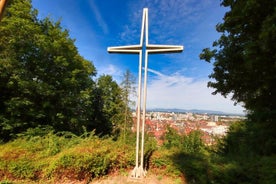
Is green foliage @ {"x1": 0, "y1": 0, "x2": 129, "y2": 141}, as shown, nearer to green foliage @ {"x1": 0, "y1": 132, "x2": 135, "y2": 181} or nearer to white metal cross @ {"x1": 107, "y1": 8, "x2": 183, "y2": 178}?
green foliage @ {"x1": 0, "y1": 132, "x2": 135, "y2": 181}

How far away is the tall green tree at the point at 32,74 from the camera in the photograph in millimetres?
8023

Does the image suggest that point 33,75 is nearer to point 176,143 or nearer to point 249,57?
point 176,143

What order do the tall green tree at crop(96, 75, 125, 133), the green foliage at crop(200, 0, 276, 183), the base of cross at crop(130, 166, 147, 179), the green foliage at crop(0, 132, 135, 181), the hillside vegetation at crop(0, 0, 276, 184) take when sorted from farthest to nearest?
the tall green tree at crop(96, 75, 125, 133) < the base of cross at crop(130, 166, 147, 179) < the green foliage at crop(0, 132, 135, 181) < the hillside vegetation at crop(0, 0, 276, 184) < the green foliage at crop(200, 0, 276, 183)

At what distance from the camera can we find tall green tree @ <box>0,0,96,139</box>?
8023 millimetres

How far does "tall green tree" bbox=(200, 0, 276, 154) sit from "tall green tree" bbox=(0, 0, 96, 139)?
8319 mm

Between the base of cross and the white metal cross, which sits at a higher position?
the white metal cross

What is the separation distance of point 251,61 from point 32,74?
995 centimetres

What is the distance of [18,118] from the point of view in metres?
8.60

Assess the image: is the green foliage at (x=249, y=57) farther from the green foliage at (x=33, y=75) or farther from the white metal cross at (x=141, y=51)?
the green foliage at (x=33, y=75)

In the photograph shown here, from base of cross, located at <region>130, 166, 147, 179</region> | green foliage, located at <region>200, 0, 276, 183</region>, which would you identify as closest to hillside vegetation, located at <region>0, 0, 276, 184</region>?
green foliage, located at <region>200, 0, 276, 183</region>

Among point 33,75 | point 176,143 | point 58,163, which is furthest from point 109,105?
point 58,163

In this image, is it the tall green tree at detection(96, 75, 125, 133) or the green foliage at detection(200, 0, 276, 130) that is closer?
the green foliage at detection(200, 0, 276, 130)

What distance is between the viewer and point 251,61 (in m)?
3.34

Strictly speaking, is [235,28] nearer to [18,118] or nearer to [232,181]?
[232,181]
